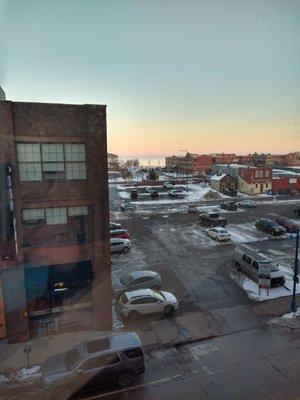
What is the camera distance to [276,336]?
587 inches

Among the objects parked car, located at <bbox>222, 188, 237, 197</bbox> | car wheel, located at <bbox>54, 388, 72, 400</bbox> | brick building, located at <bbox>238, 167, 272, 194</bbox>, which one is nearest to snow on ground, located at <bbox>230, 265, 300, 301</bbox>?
car wheel, located at <bbox>54, 388, 72, 400</bbox>

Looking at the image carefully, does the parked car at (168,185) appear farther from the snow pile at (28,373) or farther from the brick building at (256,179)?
the snow pile at (28,373)

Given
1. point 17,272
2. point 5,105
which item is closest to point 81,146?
point 5,105

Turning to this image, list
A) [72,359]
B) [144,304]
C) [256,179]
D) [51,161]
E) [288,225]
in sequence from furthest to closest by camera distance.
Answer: [256,179], [288,225], [144,304], [51,161], [72,359]

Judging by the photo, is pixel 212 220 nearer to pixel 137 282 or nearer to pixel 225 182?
pixel 137 282

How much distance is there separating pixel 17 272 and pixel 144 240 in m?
19.0

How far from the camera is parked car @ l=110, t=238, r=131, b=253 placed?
27844mm

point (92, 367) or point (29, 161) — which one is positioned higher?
point (29, 161)

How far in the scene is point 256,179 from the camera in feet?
215

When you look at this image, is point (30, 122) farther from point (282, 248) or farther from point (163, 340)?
point (282, 248)

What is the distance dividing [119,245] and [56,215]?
13.5 metres

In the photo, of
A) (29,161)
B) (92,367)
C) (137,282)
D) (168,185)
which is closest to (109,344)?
(92,367)

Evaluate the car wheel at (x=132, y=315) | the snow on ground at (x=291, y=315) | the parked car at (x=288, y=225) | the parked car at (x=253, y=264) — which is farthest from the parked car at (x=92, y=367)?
the parked car at (x=288, y=225)

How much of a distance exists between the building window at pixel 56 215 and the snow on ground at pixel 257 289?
40.8ft
